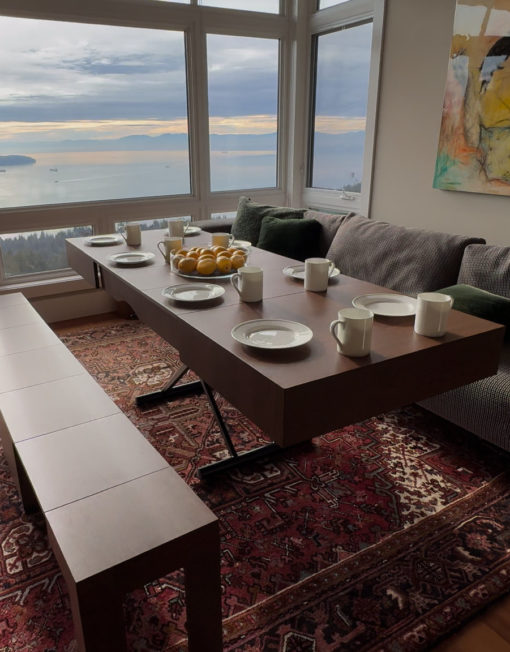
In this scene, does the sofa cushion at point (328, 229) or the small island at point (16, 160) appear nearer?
the sofa cushion at point (328, 229)

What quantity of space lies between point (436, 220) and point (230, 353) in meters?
2.51

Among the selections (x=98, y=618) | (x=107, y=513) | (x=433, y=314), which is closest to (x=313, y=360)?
(x=433, y=314)

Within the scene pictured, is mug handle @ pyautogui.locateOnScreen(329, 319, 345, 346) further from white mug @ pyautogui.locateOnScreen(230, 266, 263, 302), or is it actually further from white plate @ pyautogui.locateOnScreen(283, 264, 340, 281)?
white plate @ pyautogui.locateOnScreen(283, 264, 340, 281)

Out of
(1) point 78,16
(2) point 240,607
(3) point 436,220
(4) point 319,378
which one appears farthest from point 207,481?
(1) point 78,16

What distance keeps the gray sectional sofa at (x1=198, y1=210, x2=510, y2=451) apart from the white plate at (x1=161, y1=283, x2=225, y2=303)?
1.04 meters

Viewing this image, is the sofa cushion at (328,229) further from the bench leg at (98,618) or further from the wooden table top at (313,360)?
the bench leg at (98,618)

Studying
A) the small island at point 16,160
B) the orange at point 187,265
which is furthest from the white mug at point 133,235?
the small island at point 16,160

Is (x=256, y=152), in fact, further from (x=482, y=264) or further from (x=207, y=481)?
(x=207, y=481)

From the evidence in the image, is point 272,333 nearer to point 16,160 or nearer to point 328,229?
point 328,229

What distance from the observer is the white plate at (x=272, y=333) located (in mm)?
1341

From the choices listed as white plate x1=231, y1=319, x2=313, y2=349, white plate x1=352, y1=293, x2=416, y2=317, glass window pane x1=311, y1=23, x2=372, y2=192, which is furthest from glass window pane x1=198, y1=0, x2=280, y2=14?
white plate x1=231, y1=319, x2=313, y2=349

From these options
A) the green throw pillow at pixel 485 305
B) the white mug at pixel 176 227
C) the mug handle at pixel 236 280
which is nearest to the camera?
the mug handle at pixel 236 280

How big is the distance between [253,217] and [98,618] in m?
2.77

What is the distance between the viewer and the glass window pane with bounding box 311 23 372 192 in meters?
3.88
